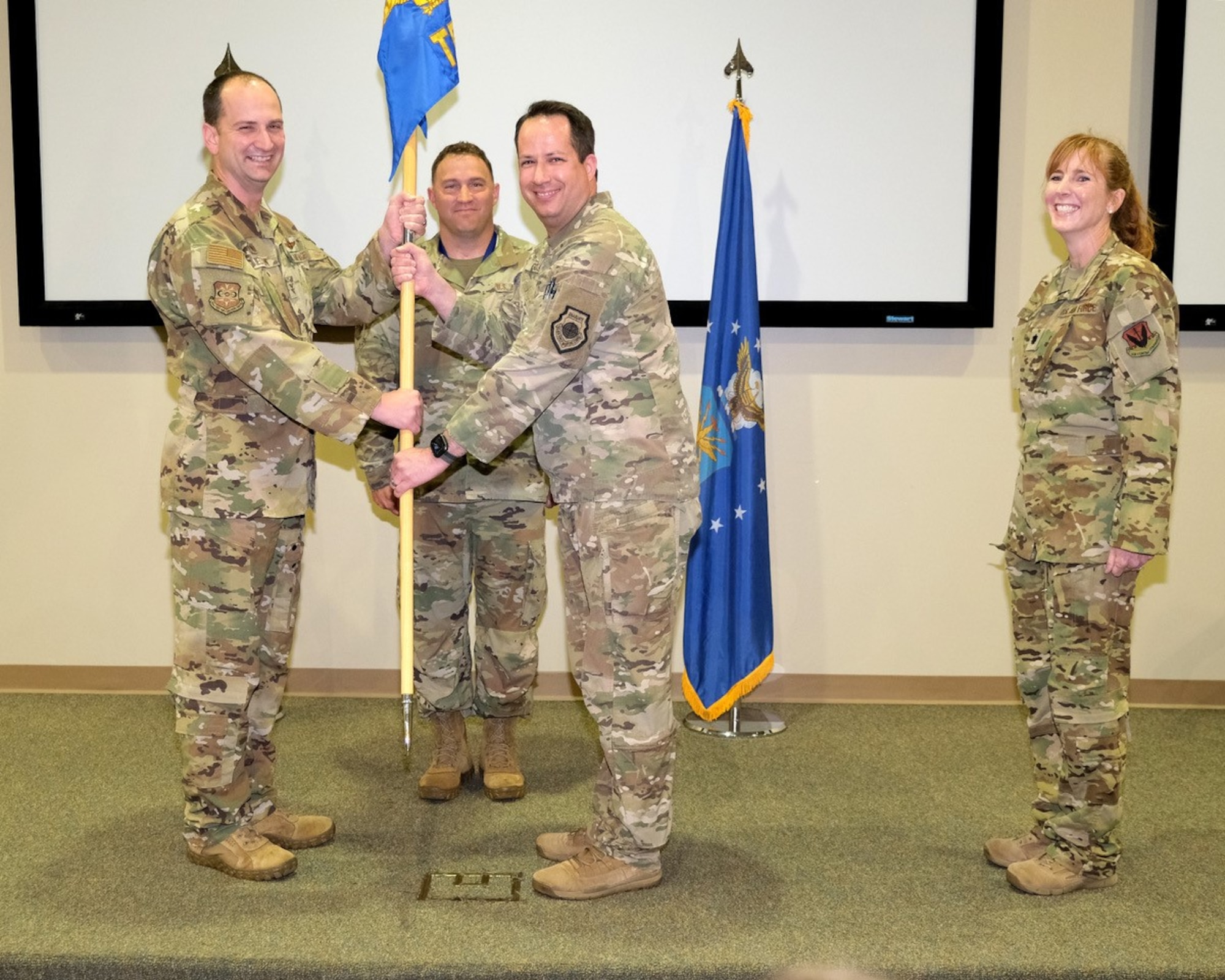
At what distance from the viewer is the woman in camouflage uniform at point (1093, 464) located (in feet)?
9.07

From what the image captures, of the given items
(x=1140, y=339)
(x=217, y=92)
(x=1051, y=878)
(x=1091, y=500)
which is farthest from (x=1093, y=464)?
(x=217, y=92)

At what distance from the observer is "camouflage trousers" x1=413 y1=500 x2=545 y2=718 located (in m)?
3.60

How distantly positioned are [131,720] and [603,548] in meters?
2.19

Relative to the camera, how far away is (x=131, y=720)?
4230 mm

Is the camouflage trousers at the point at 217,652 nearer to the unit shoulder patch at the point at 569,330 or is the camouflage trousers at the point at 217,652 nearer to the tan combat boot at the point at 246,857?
the tan combat boot at the point at 246,857

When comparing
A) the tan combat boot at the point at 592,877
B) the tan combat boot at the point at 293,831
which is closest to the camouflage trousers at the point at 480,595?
the tan combat boot at the point at 293,831

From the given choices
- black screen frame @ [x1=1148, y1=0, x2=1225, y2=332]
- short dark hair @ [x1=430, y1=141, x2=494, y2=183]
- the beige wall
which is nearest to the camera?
short dark hair @ [x1=430, y1=141, x2=494, y2=183]

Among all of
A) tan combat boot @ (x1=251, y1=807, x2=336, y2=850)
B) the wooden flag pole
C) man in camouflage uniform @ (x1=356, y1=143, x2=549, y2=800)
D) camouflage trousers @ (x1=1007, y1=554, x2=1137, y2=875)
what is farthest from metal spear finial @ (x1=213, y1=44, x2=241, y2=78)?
tan combat boot @ (x1=251, y1=807, x2=336, y2=850)

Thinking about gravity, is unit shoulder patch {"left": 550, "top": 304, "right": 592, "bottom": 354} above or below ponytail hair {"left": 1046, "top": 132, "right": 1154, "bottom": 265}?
below

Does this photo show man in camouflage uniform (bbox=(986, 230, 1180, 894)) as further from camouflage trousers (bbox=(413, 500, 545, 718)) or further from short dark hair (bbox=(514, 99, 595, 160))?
camouflage trousers (bbox=(413, 500, 545, 718))

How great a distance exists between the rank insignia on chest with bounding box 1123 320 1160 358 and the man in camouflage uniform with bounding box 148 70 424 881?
1.59 m

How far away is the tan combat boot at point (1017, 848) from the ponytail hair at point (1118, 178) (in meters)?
1.41

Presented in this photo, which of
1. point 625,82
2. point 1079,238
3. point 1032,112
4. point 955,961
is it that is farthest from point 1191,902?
point 625,82

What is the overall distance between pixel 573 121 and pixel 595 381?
57 centimetres
